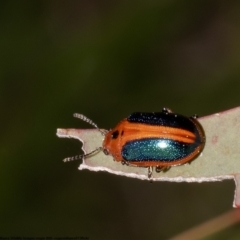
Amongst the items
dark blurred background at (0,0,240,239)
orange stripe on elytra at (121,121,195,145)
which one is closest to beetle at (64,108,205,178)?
orange stripe on elytra at (121,121,195,145)

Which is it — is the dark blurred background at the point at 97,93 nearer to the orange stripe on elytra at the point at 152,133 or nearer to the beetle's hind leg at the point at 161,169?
the orange stripe on elytra at the point at 152,133

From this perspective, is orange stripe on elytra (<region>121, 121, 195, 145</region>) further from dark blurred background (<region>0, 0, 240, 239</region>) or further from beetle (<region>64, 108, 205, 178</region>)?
dark blurred background (<region>0, 0, 240, 239</region>)

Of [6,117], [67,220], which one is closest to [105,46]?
[6,117]

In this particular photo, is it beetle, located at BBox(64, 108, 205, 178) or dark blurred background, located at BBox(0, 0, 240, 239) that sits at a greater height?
dark blurred background, located at BBox(0, 0, 240, 239)

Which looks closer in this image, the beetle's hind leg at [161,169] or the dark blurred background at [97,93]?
the beetle's hind leg at [161,169]

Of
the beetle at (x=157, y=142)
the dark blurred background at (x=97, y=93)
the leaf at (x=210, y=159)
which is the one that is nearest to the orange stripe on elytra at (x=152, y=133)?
the beetle at (x=157, y=142)

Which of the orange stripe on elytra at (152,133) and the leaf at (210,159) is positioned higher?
the orange stripe on elytra at (152,133)

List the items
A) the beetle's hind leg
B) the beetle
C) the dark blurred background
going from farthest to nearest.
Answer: the dark blurred background < the beetle's hind leg < the beetle

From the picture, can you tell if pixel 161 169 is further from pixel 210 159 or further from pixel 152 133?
pixel 210 159

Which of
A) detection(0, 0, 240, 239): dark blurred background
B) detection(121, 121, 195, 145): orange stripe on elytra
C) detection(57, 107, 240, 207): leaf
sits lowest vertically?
detection(57, 107, 240, 207): leaf
